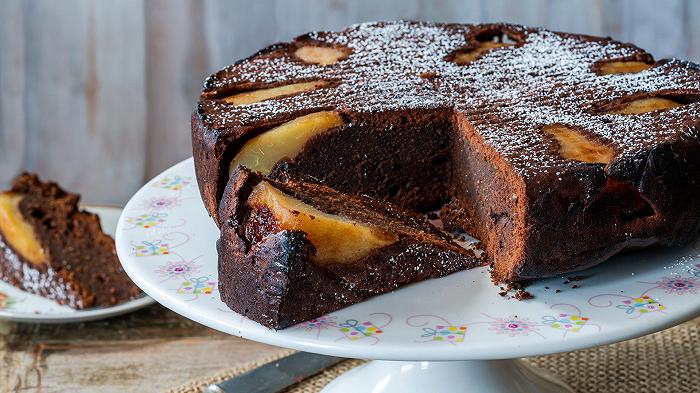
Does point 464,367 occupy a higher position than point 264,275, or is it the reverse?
point 264,275

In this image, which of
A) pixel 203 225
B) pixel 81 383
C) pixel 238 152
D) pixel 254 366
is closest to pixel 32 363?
pixel 81 383

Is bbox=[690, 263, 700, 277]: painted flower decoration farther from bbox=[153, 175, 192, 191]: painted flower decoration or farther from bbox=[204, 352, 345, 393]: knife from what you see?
bbox=[153, 175, 192, 191]: painted flower decoration

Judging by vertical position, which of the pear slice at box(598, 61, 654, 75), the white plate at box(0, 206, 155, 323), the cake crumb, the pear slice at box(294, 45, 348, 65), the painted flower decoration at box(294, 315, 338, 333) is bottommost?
the white plate at box(0, 206, 155, 323)

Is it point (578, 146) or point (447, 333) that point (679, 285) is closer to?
point (578, 146)

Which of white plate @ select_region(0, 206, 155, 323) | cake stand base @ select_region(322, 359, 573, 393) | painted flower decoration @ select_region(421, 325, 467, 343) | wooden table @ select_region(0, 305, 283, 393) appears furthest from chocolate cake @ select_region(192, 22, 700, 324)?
white plate @ select_region(0, 206, 155, 323)

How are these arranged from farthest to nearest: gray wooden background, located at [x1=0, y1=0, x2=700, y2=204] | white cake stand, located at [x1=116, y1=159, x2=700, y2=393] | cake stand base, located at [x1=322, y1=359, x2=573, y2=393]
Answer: gray wooden background, located at [x1=0, y1=0, x2=700, y2=204] < cake stand base, located at [x1=322, y1=359, x2=573, y2=393] < white cake stand, located at [x1=116, y1=159, x2=700, y2=393]

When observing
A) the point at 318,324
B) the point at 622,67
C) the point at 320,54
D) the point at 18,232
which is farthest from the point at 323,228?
the point at 18,232

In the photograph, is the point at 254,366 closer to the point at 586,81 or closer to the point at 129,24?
the point at 586,81
